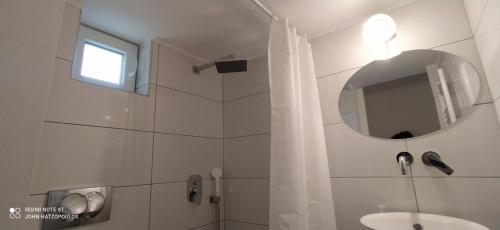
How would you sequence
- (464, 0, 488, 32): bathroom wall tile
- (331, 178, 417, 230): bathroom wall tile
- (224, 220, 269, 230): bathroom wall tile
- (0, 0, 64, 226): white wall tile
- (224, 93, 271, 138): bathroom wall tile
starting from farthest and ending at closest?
(224, 93, 271, 138): bathroom wall tile
(224, 220, 269, 230): bathroom wall tile
(331, 178, 417, 230): bathroom wall tile
(464, 0, 488, 32): bathroom wall tile
(0, 0, 64, 226): white wall tile

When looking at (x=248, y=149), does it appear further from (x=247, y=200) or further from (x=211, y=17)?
(x=211, y=17)

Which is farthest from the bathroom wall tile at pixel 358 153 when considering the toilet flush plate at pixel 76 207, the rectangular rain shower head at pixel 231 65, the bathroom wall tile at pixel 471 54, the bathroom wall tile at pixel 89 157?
the toilet flush plate at pixel 76 207

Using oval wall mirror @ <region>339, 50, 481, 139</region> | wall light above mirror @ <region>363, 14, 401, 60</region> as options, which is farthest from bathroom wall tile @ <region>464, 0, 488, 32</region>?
wall light above mirror @ <region>363, 14, 401, 60</region>

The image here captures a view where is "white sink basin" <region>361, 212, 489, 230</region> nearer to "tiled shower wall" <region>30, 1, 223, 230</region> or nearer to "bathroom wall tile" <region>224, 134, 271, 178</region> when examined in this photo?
"bathroom wall tile" <region>224, 134, 271, 178</region>

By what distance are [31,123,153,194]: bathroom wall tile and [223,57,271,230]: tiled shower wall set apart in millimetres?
591

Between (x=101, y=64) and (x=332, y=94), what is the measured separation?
134 centimetres

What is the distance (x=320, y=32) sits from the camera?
147 cm

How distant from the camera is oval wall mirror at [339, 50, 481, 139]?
3.45 feet

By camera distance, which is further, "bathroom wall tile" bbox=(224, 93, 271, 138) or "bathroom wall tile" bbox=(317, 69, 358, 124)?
"bathroom wall tile" bbox=(224, 93, 271, 138)

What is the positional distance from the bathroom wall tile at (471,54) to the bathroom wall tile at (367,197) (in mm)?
480

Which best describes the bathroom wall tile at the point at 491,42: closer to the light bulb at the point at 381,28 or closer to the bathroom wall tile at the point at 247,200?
the light bulb at the point at 381,28

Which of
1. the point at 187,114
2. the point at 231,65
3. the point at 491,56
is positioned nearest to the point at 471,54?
the point at 491,56

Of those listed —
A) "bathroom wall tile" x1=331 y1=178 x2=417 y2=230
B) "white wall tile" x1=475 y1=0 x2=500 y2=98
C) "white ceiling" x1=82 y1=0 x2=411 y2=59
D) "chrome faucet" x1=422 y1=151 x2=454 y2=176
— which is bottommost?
"bathroom wall tile" x1=331 y1=178 x2=417 y2=230

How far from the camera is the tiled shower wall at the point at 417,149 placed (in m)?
0.97
